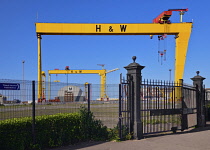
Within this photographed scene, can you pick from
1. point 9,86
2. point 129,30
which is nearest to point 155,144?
point 9,86

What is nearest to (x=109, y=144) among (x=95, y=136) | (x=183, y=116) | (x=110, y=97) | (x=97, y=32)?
(x=95, y=136)

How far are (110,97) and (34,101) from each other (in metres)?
3.26

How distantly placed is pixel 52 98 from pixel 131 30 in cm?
2022

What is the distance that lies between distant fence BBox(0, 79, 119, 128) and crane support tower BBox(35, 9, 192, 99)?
57.8 feet

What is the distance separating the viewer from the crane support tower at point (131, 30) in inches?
1088

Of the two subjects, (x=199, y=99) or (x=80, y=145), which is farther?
(x=199, y=99)

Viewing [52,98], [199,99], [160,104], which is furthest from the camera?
[199,99]

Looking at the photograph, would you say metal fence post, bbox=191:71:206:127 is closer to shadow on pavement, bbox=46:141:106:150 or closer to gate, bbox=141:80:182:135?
gate, bbox=141:80:182:135

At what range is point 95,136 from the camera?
31.9ft

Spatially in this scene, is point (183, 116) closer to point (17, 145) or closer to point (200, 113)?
point (200, 113)

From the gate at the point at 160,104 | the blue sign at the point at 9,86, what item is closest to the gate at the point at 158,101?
the gate at the point at 160,104

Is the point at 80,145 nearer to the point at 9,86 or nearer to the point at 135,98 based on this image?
the point at 135,98

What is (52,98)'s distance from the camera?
9.12 m

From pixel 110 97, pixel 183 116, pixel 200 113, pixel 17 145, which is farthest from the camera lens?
pixel 200 113
